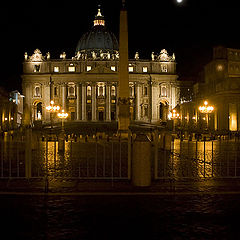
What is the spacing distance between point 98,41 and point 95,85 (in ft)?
56.4

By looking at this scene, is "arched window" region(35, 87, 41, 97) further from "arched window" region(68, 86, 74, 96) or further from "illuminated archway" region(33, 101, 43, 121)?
"arched window" region(68, 86, 74, 96)

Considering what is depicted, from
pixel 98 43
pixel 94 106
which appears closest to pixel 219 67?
pixel 94 106

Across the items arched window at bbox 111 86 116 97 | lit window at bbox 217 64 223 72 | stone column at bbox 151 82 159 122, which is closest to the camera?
lit window at bbox 217 64 223 72

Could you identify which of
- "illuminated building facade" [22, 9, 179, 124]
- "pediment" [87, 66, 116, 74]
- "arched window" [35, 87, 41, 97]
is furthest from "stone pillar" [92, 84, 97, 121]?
"arched window" [35, 87, 41, 97]

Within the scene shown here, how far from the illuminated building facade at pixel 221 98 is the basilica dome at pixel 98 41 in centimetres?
5084

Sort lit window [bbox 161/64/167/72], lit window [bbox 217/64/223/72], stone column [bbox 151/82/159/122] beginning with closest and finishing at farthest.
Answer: lit window [bbox 217/64/223/72] < stone column [bbox 151/82/159/122] < lit window [bbox 161/64/167/72]

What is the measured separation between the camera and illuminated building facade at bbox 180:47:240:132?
182 ft

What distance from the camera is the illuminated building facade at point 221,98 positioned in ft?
182

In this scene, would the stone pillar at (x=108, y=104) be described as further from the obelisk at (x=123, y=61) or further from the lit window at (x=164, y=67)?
the obelisk at (x=123, y=61)

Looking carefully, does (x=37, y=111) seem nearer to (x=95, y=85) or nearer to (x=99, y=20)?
(x=95, y=85)

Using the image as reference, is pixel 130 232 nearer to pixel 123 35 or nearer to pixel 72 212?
pixel 72 212

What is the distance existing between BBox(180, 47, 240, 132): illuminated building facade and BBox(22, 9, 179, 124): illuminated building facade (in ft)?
114

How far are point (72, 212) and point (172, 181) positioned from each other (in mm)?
4470

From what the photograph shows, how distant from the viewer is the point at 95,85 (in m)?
115
